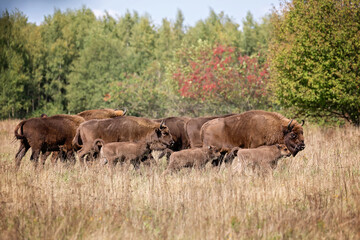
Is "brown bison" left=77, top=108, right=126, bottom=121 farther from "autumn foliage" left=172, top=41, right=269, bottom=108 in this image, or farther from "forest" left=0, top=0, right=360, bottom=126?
"autumn foliage" left=172, top=41, right=269, bottom=108

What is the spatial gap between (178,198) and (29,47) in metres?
45.9

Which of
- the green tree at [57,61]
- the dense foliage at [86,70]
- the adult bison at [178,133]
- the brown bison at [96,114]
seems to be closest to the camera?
the adult bison at [178,133]

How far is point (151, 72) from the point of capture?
46.5 meters

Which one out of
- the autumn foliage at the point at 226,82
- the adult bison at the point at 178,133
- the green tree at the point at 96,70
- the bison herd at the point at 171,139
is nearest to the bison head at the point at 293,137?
the bison herd at the point at 171,139

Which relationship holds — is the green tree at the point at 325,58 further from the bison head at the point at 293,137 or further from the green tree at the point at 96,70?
the green tree at the point at 96,70

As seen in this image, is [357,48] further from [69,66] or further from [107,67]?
[69,66]

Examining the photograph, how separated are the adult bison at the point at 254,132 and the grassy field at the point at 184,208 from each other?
1957 mm

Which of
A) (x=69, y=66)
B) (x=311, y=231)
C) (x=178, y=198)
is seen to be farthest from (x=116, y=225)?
(x=69, y=66)

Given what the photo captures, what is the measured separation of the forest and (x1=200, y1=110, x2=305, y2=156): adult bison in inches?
292

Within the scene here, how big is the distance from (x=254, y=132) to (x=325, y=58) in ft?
29.3

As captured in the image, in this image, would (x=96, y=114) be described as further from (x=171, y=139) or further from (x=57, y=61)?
(x=57, y=61)

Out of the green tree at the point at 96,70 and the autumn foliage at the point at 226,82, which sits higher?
the green tree at the point at 96,70

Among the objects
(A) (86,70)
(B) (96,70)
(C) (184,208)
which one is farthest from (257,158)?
(A) (86,70)

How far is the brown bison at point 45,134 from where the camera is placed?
12.7 meters
